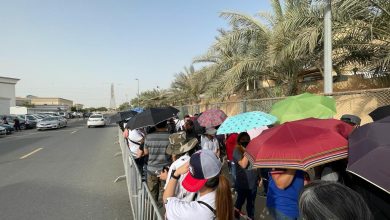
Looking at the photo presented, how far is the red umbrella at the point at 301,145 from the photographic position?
2.67m

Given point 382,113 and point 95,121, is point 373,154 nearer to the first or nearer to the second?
point 382,113

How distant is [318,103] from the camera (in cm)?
526

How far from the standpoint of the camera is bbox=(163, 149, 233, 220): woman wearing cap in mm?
2520

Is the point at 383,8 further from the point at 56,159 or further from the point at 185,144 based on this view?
the point at 56,159

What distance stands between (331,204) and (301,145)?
1.12m

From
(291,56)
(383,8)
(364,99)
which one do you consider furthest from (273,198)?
(364,99)

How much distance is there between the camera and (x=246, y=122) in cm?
479

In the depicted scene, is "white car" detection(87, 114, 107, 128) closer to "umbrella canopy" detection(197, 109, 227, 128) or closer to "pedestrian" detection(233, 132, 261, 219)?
"umbrella canopy" detection(197, 109, 227, 128)

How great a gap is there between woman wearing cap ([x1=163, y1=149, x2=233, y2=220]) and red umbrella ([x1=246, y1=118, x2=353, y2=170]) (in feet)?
1.40

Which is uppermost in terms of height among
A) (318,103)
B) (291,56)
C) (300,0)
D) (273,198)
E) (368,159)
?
(300,0)

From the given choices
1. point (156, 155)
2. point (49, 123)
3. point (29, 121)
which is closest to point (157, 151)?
point (156, 155)

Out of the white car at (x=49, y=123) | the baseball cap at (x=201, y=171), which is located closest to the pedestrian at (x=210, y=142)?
the baseball cap at (x=201, y=171)

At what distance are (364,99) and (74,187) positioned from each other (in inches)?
330

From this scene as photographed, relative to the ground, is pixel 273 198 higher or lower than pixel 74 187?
higher
